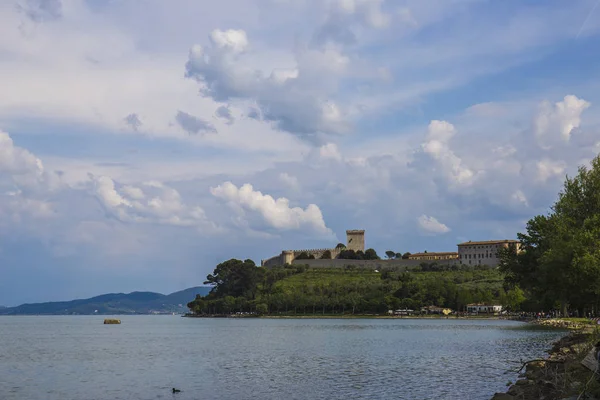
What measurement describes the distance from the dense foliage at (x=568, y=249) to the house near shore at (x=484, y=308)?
65.6m

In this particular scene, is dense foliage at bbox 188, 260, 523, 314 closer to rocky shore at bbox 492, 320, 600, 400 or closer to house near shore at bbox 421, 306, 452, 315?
house near shore at bbox 421, 306, 452, 315

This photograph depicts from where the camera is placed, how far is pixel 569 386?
19.9 metres

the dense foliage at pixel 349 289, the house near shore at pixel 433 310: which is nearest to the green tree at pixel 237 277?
the dense foliage at pixel 349 289

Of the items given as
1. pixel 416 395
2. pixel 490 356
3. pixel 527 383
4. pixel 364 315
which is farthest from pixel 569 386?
pixel 364 315

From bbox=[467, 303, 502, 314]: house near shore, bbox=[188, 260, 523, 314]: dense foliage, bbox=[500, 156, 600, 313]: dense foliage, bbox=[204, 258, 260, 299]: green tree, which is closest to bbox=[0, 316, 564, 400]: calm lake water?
bbox=[500, 156, 600, 313]: dense foliage

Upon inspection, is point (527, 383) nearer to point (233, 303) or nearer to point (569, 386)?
point (569, 386)

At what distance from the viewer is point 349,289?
163 metres

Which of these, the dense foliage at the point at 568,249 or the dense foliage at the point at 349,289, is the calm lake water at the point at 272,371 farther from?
the dense foliage at the point at 349,289

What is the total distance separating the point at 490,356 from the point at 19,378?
28324 mm

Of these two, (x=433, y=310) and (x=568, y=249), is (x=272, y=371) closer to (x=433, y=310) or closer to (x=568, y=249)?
(x=568, y=249)

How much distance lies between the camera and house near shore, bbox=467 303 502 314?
146m

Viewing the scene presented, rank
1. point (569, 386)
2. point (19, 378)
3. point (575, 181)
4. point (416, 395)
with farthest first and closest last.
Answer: point (575, 181) < point (19, 378) < point (416, 395) < point (569, 386)

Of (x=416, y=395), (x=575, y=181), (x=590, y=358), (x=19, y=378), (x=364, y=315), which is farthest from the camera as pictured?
(x=364, y=315)

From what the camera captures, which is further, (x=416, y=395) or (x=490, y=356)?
(x=490, y=356)
